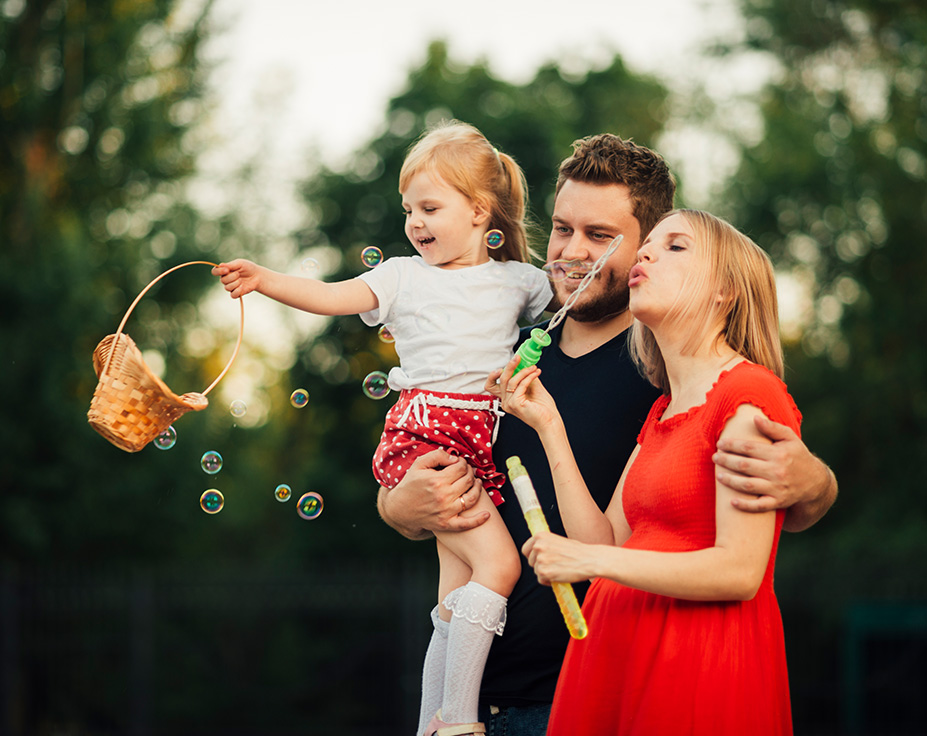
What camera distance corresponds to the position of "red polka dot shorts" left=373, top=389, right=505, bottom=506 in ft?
9.17

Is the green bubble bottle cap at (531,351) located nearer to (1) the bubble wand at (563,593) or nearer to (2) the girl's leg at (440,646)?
(1) the bubble wand at (563,593)

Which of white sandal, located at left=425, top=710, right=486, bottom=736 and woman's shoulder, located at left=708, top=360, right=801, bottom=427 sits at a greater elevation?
woman's shoulder, located at left=708, top=360, right=801, bottom=427

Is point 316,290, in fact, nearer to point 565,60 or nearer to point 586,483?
point 586,483

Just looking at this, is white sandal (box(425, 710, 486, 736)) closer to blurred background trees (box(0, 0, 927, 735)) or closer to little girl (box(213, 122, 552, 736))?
little girl (box(213, 122, 552, 736))

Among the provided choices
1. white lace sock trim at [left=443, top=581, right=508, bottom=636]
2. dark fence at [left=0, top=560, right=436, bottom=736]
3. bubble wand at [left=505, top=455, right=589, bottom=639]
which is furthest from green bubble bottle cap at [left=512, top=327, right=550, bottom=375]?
dark fence at [left=0, top=560, right=436, bottom=736]

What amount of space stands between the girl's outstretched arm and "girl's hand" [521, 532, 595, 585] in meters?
1.03

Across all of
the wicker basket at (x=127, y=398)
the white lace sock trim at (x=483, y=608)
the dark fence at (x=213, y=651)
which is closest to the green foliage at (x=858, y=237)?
the dark fence at (x=213, y=651)

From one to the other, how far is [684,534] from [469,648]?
2.57ft

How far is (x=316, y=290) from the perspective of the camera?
274cm

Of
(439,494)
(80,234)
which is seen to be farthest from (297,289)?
(80,234)

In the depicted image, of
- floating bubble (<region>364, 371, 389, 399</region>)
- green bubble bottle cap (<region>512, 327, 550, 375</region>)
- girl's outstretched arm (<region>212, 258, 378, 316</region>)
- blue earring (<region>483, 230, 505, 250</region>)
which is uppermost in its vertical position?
blue earring (<region>483, 230, 505, 250</region>)

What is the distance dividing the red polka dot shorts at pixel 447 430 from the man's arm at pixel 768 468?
93 centimetres

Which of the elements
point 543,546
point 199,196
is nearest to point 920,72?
point 199,196

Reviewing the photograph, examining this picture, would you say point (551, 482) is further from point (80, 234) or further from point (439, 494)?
point (80, 234)
